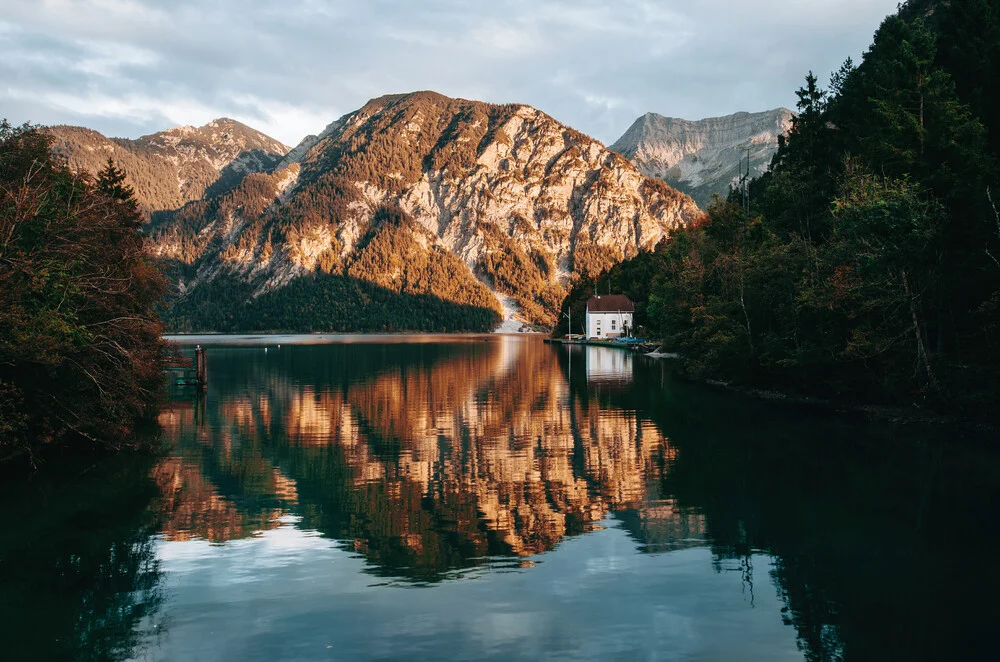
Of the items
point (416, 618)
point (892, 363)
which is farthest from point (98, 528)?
point (892, 363)

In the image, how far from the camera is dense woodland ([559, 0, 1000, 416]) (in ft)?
117

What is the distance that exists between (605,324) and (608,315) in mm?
2468

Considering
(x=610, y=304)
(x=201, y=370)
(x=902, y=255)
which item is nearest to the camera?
(x=902, y=255)

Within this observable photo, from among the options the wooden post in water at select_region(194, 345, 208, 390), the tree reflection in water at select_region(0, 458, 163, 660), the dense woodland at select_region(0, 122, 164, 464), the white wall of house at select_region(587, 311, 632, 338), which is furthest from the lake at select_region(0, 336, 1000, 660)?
the white wall of house at select_region(587, 311, 632, 338)

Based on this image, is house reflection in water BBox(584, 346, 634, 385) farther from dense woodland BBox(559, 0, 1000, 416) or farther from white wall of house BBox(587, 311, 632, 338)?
white wall of house BBox(587, 311, 632, 338)

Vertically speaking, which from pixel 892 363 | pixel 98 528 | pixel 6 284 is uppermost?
pixel 6 284

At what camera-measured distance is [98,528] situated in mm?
21109

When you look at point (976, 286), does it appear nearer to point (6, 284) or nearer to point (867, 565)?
point (867, 565)

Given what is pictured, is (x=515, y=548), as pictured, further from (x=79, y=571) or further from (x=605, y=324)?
(x=605, y=324)

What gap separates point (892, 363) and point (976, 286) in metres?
5.85

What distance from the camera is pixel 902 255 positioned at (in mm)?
36844

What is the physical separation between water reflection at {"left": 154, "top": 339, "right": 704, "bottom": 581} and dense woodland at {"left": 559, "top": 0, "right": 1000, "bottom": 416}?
13.6 m

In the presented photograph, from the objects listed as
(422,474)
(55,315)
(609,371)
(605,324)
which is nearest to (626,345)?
(605,324)

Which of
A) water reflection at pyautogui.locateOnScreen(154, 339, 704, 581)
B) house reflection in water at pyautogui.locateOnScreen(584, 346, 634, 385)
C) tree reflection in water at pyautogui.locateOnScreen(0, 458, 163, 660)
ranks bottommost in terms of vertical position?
tree reflection in water at pyautogui.locateOnScreen(0, 458, 163, 660)
